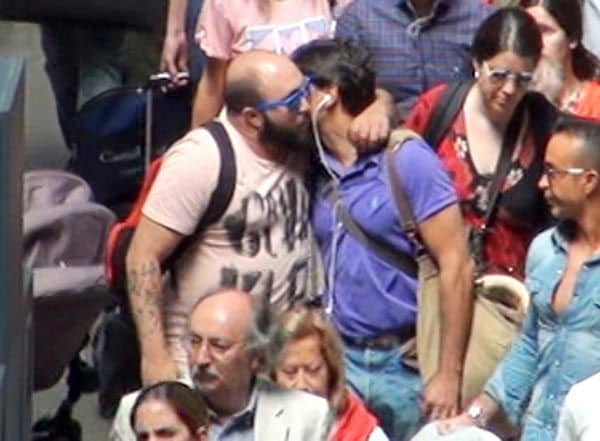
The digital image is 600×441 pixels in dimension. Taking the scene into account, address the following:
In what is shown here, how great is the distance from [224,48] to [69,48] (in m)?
1.70

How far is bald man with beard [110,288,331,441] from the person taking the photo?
609cm

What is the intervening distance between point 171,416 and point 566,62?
200cm

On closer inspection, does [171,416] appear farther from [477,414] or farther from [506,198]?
[506,198]

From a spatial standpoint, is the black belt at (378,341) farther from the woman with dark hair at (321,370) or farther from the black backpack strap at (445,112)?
the black backpack strap at (445,112)

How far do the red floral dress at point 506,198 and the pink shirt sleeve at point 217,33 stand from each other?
1.00 metres

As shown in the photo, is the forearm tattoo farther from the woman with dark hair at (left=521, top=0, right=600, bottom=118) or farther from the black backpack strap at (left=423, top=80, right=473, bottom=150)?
the woman with dark hair at (left=521, top=0, right=600, bottom=118)

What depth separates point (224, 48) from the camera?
760 cm

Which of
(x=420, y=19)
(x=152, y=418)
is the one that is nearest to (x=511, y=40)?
(x=420, y=19)

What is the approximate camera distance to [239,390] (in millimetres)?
6129

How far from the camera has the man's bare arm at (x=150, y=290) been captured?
21.6 ft

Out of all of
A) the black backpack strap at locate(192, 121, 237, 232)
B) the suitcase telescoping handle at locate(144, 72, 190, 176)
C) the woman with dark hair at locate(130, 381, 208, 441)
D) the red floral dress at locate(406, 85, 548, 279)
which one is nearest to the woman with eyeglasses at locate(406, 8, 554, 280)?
the red floral dress at locate(406, 85, 548, 279)

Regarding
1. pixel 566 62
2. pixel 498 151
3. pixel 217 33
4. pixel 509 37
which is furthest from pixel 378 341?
pixel 217 33

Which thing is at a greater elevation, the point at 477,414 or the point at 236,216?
the point at 236,216

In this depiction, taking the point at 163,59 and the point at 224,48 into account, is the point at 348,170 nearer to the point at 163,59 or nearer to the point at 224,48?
the point at 224,48
